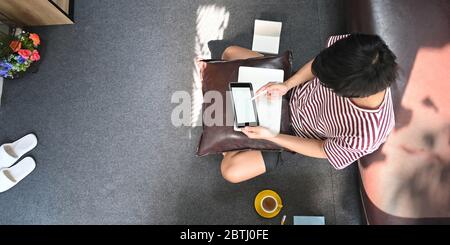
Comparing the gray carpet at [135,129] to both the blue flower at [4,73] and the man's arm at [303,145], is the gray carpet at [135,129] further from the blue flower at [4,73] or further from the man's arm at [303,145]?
the man's arm at [303,145]

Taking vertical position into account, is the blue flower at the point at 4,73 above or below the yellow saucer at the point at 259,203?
above

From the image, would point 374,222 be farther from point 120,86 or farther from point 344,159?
point 120,86

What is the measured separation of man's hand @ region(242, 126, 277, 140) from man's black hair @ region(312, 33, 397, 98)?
387mm

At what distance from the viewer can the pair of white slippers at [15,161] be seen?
153cm

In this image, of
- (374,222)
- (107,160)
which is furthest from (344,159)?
(107,160)

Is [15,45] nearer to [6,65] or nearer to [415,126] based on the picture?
[6,65]

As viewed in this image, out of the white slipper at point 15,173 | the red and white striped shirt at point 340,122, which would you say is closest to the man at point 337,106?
the red and white striped shirt at point 340,122

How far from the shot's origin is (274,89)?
1210 millimetres

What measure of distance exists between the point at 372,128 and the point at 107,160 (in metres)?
1.30

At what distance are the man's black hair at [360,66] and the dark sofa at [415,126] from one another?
1.47 feet

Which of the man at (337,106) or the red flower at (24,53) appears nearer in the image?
the man at (337,106)

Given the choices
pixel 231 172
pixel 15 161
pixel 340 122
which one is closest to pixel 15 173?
pixel 15 161

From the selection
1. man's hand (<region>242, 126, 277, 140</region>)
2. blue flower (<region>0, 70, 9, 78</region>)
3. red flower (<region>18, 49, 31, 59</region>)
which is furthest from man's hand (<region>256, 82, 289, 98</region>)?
blue flower (<region>0, 70, 9, 78</region>)

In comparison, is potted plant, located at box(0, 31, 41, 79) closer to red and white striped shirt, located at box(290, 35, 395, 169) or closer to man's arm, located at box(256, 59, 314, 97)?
man's arm, located at box(256, 59, 314, 97)
